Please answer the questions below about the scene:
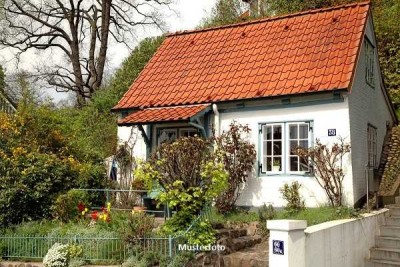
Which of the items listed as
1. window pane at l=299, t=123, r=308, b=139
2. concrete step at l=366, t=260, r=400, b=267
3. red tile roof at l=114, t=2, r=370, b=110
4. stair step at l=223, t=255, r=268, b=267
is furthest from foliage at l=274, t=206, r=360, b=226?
red tile roof at l=114, t=2, r=370, b=110

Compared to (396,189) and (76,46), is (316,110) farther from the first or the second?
(76,46)

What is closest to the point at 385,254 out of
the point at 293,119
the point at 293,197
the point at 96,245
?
the point at 293,197

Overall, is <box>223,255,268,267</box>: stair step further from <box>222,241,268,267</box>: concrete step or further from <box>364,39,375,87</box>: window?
<box>364,39,375,87</box>: window

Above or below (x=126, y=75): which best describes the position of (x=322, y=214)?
below

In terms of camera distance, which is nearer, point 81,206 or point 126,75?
point 81,206

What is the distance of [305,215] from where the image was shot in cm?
1139

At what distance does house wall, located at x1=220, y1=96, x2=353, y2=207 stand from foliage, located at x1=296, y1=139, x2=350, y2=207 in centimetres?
22

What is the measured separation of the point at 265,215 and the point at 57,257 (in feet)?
17.5

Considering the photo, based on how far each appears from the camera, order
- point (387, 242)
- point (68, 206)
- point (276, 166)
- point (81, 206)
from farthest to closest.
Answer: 1. point (276, 166)
2. point (81, 206)
3. point (68, 206)
4. point (387, 242)

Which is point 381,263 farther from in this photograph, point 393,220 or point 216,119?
point 216,119

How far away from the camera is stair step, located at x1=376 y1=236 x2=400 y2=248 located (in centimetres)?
1056

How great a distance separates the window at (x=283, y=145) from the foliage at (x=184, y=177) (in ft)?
10.8

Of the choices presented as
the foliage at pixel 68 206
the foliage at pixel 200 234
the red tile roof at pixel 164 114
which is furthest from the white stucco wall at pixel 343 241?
the foliage at pixel 68 206

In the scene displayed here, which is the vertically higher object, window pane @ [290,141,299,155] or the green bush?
window pane @ [290,141,299,155]
